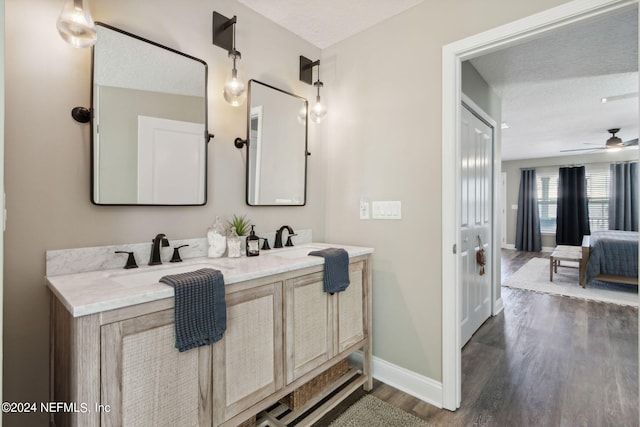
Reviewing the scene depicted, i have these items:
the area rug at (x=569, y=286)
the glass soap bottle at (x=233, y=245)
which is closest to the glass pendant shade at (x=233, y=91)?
the glass soap bottle at (x=233, y=245)

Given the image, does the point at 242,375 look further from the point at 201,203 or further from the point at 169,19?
the point at 169,19

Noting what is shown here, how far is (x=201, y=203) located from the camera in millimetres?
1681

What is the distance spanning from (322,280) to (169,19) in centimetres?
A: 160

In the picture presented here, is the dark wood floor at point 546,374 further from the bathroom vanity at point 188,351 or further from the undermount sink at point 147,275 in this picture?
the undermount sink at point 147,275

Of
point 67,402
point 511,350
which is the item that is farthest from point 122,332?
point 511,350

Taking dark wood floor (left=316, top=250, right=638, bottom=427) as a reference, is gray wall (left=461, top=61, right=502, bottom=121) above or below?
above

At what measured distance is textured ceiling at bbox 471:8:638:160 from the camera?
2189mm

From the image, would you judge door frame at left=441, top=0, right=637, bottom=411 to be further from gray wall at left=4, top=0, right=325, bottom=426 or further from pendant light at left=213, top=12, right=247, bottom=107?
gray wall at left=4, top=0, right=325, bottom=426

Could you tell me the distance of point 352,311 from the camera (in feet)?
6.04

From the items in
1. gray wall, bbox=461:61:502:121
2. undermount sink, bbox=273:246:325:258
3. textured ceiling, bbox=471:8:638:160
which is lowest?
undermount sink, bbox=273:246:325:258

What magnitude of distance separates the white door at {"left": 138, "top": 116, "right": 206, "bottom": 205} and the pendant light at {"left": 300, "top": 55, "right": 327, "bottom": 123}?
858 mm

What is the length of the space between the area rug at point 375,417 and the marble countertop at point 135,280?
0.90m

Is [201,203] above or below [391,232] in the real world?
above

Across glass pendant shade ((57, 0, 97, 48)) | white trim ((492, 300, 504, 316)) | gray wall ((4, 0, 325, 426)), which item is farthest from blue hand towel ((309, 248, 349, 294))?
white trim ((492, 300, 504, 316))
